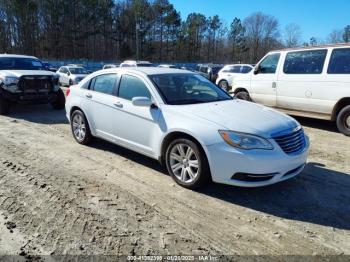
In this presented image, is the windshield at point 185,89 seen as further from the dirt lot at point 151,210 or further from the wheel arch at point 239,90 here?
the wheel arch at point 239,90

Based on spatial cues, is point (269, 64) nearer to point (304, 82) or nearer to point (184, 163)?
point (304, 82)

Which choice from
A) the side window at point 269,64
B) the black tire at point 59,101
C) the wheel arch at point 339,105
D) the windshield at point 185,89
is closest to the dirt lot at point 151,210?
the windshield at point 185,89

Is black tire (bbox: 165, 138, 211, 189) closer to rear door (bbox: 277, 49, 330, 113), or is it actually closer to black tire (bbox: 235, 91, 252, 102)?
rear door (bbox: 277, 49, 330, 113)

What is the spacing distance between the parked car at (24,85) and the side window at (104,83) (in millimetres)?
4711

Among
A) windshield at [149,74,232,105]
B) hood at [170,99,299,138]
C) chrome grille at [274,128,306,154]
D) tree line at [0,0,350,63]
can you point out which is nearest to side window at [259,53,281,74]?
windshield at [149,74,232,105]

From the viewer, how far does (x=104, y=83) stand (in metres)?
6.18

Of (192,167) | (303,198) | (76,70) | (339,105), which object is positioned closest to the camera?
(303,198)

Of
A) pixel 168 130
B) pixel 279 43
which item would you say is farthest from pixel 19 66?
pixel 279 43

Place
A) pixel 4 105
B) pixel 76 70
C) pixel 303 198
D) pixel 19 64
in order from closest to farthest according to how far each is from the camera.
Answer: pixel 303 198 → pixel 4 105 → pixel 19 64 → pixel 76 70

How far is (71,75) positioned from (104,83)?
16.9 m

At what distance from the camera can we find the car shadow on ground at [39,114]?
31.8 feet

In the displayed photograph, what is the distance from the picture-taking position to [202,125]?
439cm

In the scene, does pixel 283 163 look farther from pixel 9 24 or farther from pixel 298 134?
pixel 9 24

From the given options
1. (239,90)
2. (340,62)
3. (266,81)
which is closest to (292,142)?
(340,62)
